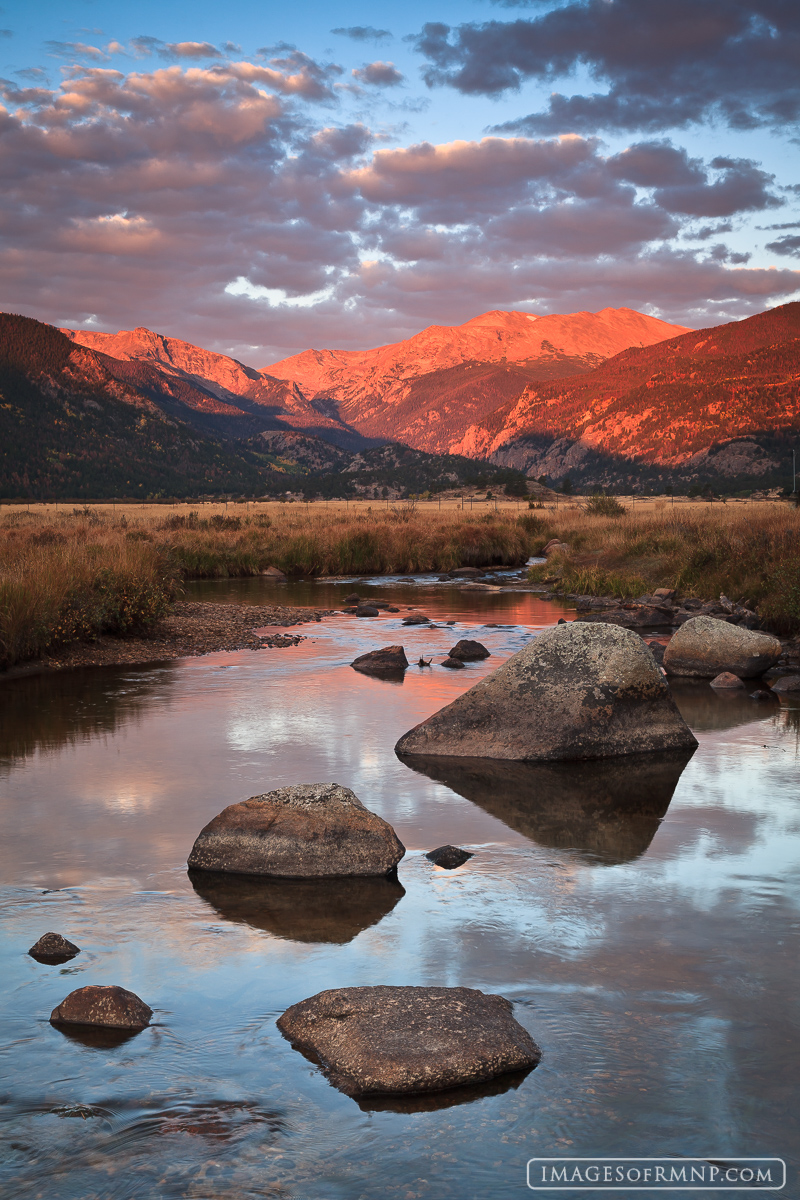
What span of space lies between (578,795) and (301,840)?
351 centimetres

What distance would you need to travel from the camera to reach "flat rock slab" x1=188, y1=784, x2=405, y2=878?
786 cm

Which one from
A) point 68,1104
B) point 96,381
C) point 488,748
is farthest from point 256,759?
point 96,381

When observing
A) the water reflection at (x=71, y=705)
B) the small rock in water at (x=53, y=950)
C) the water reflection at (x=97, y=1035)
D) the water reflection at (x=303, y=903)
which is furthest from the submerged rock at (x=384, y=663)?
the water reflection at (x=97, y=1035)

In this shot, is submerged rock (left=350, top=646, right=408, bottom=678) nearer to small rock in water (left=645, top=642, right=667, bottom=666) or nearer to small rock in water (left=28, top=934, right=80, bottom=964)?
small rock in water (left=645, top=642, right=667, bottom=666)

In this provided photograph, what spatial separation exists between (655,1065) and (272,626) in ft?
64.5

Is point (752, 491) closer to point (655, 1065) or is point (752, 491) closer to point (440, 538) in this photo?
point (440, 538)

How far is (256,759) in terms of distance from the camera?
11.6 meters

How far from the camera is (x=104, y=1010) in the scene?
553cm

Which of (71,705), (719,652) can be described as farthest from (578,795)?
(719,652)

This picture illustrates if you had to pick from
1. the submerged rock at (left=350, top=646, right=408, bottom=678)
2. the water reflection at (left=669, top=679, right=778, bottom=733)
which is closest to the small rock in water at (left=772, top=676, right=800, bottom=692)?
the water reflection at (left=669, top=679, right=778, bottom=733)

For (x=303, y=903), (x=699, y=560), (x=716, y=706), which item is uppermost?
(x=699, y=560)

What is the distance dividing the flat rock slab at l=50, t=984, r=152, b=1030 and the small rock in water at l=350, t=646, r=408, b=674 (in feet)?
40.5

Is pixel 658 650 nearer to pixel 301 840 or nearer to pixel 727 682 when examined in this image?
pixel 727 682

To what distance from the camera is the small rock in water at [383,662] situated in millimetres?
18006
